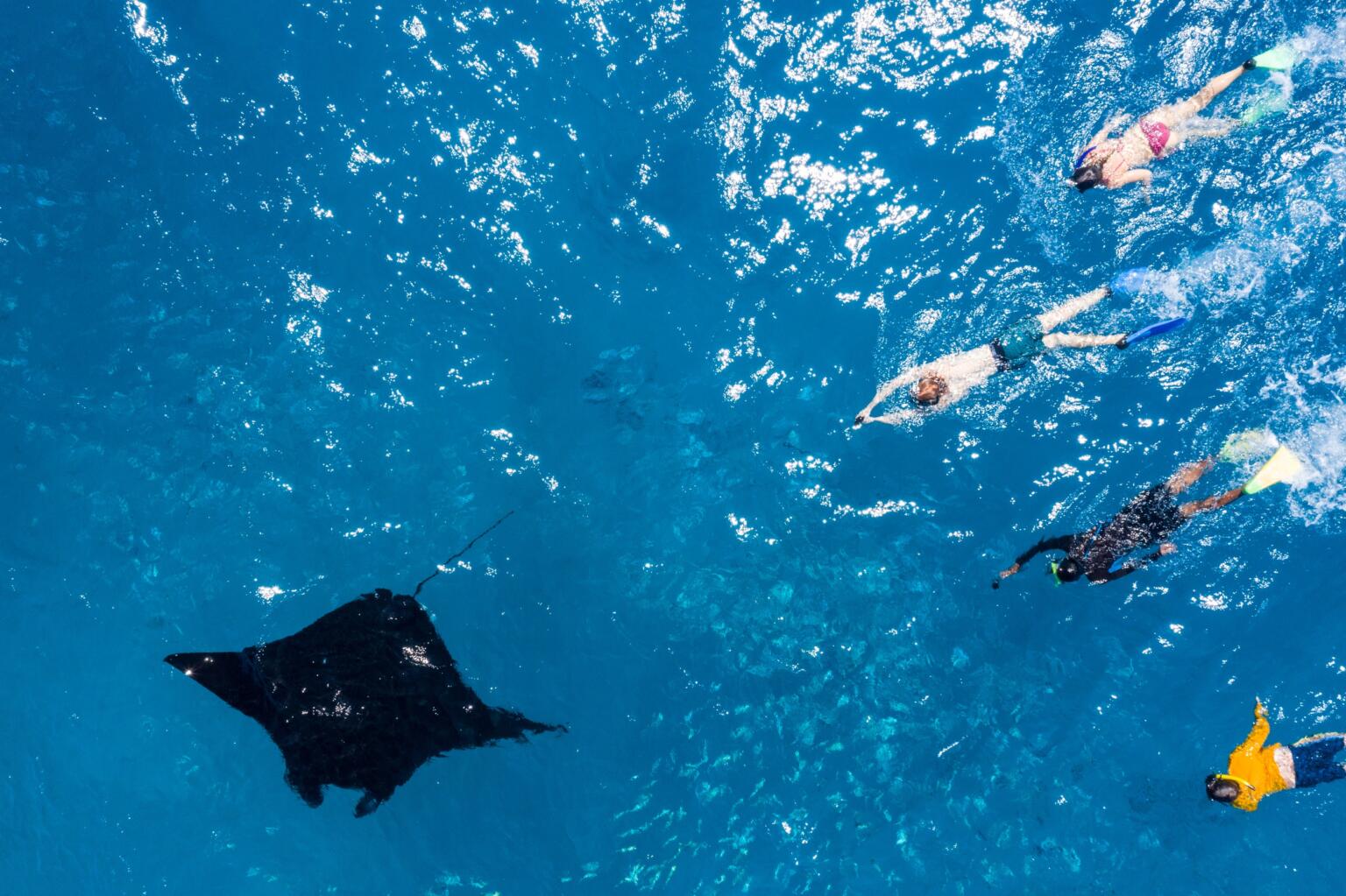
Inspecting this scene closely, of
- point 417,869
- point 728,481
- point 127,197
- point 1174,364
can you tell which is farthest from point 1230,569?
point 127,197

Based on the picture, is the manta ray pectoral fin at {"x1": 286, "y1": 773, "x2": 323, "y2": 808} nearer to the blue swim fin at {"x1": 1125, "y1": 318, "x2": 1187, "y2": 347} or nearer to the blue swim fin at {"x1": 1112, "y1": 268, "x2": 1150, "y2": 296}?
the blue swim fin at {"x1": 1125, "y1": 318, "x2": 1187, "y2": 347}

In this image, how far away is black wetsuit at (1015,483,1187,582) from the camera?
29.4 ft

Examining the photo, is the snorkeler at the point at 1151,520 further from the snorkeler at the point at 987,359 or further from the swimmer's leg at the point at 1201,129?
the swimmer's leg at the point at 1201,129

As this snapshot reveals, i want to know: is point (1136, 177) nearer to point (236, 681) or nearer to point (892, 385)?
point (892, 385)

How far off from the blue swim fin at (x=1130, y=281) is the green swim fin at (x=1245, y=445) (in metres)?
2.47

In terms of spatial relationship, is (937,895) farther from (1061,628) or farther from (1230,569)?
(1230,569)

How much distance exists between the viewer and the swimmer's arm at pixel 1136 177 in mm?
9156

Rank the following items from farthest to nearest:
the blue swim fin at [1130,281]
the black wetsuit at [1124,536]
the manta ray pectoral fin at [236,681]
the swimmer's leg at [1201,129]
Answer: the blue swim fin at [1130,281] → the swimmer's leg at [1201,129] → the black wetsuit at [1124,536] → the manta ray pectoral fin at [236,681]

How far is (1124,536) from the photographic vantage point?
9117 mm

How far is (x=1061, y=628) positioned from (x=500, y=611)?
27.6 ft

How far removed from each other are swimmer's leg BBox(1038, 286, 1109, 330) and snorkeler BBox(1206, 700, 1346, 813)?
544cm

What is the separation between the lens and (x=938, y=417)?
9.95 m

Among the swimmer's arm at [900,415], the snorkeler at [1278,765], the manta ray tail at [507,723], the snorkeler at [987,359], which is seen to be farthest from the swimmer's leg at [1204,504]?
the manta ray tail at [507,723]

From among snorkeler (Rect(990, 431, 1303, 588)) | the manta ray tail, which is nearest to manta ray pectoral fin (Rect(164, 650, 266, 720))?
the manta ray tail
